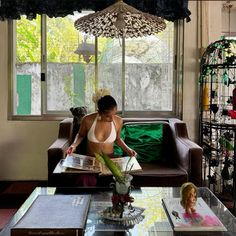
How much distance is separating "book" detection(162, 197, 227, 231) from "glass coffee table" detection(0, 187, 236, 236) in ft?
0.09

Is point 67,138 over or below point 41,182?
over

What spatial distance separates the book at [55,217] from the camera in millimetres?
1550

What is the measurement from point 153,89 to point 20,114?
1.57 metres

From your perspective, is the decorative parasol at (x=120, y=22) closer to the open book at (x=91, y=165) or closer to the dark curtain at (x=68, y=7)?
the open book at (x=91, y=165)

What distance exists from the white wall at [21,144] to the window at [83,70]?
0.40ft

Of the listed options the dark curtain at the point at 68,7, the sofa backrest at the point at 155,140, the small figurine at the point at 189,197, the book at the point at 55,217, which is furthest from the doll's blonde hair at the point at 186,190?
the dark curtain at the point at 68,7

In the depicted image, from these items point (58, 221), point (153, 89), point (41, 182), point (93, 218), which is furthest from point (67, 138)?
point (58, 221)

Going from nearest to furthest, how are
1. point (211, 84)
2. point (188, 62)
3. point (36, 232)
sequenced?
point (36, 232), point (211, 84), point (188, 62)

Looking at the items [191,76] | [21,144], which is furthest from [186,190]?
[21,144]

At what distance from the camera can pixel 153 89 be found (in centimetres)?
422

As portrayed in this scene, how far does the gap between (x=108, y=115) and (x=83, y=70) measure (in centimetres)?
131

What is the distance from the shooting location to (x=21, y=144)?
414cm

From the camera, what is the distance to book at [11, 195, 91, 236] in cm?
155

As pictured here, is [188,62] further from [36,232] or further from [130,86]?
[36,232]
